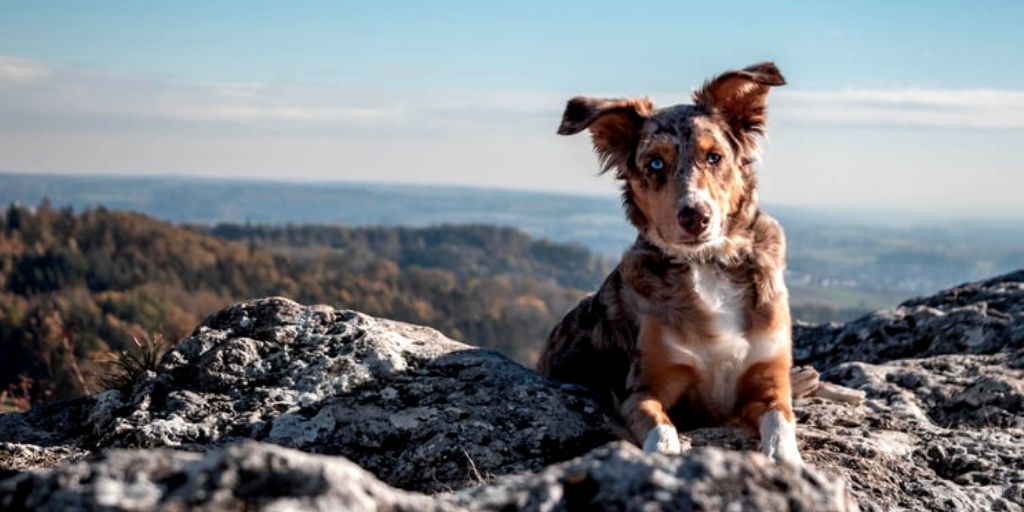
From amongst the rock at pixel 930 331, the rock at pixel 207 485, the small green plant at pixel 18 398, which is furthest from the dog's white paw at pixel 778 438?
the small green plant at pixel 18 398

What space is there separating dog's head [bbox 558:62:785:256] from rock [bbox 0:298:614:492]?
1.42m

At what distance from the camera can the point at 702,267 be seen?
281 inches

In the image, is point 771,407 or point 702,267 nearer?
point 771,407

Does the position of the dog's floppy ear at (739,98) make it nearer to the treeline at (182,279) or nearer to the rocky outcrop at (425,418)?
the rocky outcrop at (425,418)

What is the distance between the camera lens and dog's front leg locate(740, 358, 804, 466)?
6.01 meters

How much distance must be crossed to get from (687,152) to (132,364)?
4.52 metres

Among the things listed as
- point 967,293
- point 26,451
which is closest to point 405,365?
point 26,451

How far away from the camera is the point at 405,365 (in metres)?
7.04

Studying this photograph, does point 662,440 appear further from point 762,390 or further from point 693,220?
point 693,220

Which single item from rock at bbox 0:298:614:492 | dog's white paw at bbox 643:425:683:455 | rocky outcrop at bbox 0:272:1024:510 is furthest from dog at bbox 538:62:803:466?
rock at bbox 0:298:614:492

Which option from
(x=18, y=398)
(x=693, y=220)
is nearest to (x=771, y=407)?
(x=693, y=220)

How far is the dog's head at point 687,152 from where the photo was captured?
689cm

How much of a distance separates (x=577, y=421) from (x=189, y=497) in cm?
416

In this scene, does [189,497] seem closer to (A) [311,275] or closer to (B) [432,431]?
(B) [432,431]
